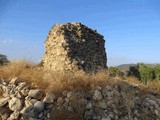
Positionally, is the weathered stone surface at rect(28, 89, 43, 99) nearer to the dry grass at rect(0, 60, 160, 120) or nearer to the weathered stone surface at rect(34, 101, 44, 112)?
the dry grass at rect(0, 60, 160, 120)

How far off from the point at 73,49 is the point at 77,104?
518 cm

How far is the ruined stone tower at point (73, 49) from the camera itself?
12203 mm

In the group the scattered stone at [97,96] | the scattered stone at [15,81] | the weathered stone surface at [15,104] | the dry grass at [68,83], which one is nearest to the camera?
the dry grass at [68,83]

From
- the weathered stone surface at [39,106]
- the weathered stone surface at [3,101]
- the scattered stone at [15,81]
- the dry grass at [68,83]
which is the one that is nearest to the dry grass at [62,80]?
the dry grass at [68,83]

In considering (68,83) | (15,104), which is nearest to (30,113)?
(15,104)

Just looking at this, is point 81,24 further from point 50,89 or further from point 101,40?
point 50,89

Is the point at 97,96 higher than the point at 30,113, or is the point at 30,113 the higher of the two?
the point at 97,96

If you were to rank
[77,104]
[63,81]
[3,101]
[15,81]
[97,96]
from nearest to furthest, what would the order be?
[77,104]
[97,96]
[3,101]
[63,81]
[15,81]

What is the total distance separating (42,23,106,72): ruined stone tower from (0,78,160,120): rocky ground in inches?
136

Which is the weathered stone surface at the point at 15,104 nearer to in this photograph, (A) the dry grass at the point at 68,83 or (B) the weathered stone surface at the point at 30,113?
(B) the weathered stone surface at the point at 30,113

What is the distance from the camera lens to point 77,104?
7.63m

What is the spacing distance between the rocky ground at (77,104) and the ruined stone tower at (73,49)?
11.4 feet

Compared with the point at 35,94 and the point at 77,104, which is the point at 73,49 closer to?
the point at 35,94

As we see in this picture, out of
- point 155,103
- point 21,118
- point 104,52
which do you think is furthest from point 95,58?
point 21,118
